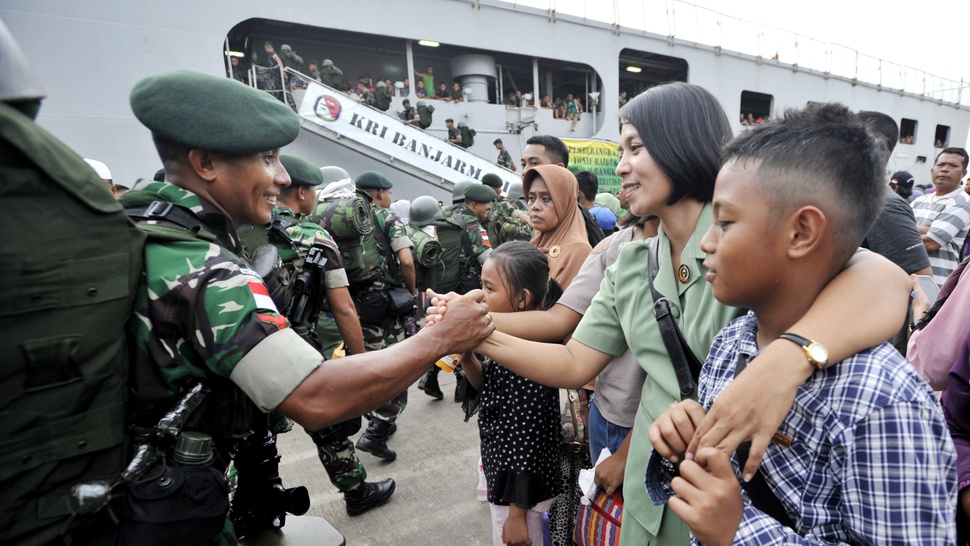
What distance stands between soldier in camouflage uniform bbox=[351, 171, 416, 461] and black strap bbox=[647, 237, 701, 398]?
2284 mm

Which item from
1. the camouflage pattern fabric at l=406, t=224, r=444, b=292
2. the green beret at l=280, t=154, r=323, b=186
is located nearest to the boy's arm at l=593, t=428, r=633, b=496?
the green beret at l=280, t=154, r=323, b=186

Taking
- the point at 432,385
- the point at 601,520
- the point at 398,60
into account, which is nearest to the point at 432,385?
the point at 432,385

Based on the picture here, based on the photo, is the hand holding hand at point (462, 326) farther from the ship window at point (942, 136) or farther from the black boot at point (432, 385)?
the ship window at point (942, 136)

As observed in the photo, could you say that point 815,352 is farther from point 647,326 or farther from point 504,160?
point 504,160

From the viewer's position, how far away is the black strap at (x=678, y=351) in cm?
121

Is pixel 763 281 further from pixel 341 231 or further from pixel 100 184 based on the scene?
pixel 341 231

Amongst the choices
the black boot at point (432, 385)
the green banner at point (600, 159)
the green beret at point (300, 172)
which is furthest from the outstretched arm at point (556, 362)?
the green banner at point (600, 159)

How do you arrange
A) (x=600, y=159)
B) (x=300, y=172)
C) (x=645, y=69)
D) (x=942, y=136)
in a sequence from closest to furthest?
(x=300, y=172), (x=600, y=159), (x=645, y=69), (x=942, y=136)

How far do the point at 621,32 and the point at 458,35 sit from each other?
234 inches

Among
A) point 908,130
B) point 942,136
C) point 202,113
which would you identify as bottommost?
point 202,113

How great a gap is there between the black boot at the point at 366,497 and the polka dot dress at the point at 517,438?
1321 millimetres

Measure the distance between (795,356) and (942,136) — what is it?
3235cm

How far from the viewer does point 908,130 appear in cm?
2231

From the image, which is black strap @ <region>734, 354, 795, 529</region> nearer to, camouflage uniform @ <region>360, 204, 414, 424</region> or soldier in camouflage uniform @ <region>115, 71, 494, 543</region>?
soldier in camouflage uniform @ <region>115, 71, 494, 543</region>
